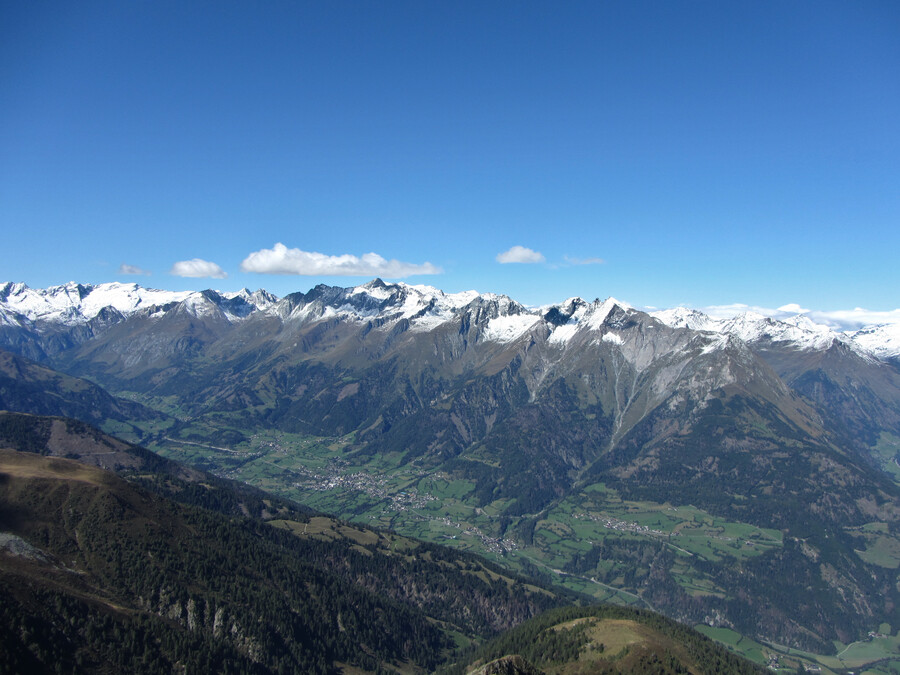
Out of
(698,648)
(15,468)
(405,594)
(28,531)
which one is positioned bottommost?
(405,594)

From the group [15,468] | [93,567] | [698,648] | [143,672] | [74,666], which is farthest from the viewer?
[15,468]

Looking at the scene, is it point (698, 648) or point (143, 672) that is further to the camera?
point (698, 648)

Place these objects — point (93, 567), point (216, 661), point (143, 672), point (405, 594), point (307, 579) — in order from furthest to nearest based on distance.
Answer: point (405, 594)
point (307, 579)
point (93, 567)
point (216, 661)
point (143, 672)

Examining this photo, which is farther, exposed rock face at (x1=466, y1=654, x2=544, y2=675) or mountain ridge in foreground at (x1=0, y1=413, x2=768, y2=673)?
mountain ridge in foreground at (x1=0, y1=413, x2=768, y2=673)

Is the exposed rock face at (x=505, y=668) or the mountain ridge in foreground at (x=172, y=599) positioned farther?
the mountain ridge in foreground at (x=172, y=599)

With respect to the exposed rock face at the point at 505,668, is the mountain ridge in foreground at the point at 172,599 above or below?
below

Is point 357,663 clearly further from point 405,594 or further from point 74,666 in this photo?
point 74,666

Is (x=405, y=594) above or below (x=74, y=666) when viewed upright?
below

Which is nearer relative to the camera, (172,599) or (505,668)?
(505,668)

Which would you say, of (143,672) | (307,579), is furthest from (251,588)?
(143,672)

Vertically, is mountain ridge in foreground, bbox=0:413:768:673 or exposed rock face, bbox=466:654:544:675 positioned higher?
exposed rock face, bbox=466:654:544:675

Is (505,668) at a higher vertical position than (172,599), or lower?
higher
